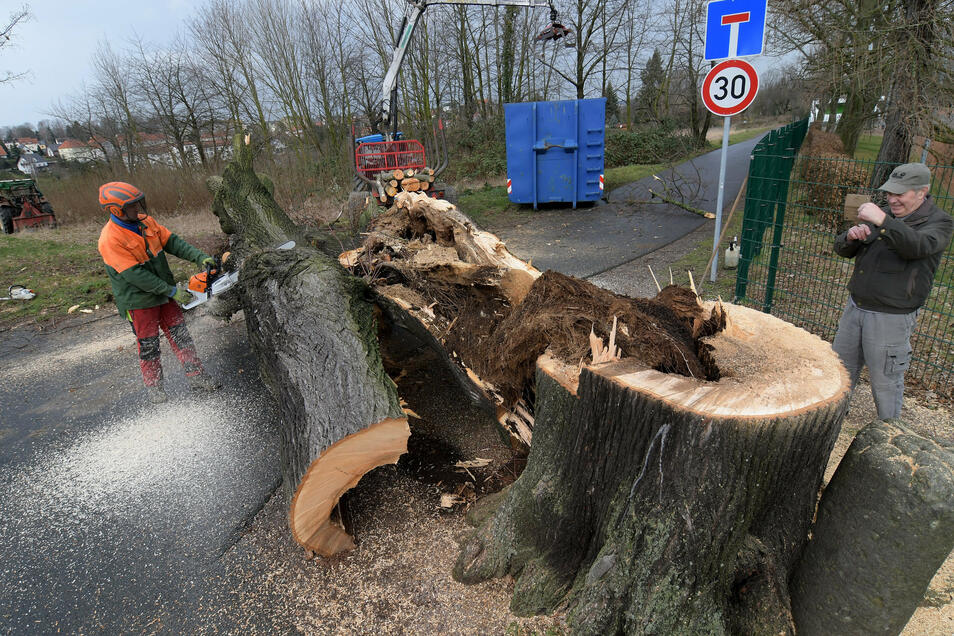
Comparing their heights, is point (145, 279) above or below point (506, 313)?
above

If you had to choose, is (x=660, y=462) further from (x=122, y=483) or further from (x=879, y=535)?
(x=122, y=483)

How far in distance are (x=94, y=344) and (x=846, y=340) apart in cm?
660

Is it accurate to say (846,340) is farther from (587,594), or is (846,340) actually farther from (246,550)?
(246,550)

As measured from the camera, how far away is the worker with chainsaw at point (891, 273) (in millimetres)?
2346

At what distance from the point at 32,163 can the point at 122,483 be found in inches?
871

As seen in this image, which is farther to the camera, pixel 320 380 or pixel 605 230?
pixel 605 230

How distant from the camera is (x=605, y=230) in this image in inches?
343

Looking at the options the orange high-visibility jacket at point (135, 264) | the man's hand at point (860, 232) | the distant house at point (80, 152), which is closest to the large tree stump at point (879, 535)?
the man's hand at point (860, 232)

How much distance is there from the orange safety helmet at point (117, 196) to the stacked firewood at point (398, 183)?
5506 millimetres

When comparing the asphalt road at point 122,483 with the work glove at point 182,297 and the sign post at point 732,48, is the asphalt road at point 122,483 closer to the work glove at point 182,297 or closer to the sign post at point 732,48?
the work glove at point 182,297

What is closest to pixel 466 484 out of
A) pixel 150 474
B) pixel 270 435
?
pixel 270 435

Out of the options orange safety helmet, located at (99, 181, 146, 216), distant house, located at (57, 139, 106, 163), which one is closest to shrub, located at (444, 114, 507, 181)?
distant house, located at (57, 139, 106, 163)

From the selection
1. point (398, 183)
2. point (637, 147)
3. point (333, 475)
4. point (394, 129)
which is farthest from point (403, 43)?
point (637, 147)

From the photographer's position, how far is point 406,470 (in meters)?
3.00
